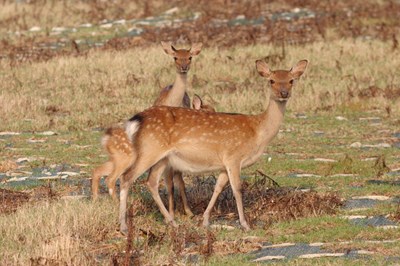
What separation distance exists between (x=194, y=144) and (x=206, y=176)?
11.3 feet

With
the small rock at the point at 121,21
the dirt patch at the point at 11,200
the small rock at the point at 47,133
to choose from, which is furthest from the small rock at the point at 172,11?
the dirt patch at the point at 11,200

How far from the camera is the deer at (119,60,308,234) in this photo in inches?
489

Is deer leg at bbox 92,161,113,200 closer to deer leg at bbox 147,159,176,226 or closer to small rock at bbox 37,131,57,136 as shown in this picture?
deer leg at bbox 147,159,176,226

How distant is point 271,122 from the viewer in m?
12.9

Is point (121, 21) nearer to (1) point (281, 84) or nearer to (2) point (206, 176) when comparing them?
(2) point (206, 176)

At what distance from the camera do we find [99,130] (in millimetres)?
20344

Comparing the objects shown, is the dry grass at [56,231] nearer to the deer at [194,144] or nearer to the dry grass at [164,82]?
the deer at [194,144]

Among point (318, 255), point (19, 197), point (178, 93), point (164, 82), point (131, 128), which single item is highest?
point (131, 128)

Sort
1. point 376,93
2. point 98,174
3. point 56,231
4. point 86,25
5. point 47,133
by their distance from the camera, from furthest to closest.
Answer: point 86,25 < point 376,93 < point 47,133 < point 98,174 < point 56,231

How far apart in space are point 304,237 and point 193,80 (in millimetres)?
13815

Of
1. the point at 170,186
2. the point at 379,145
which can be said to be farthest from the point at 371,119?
the point at 170,186

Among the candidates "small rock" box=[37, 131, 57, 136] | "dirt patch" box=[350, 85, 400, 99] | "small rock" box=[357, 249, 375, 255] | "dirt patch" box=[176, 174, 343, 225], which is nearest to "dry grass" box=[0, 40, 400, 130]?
"dirt patch" box=[350, 85, 400, 99]

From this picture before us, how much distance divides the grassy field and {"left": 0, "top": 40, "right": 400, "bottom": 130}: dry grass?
0.05 metres

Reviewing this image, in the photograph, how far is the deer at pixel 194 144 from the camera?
40.8 ft
